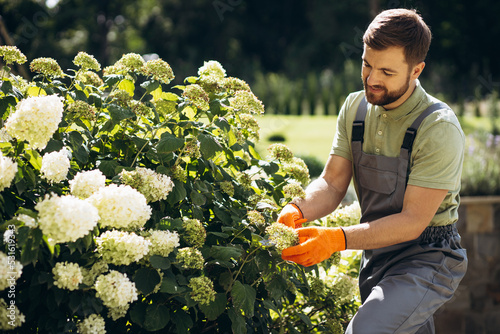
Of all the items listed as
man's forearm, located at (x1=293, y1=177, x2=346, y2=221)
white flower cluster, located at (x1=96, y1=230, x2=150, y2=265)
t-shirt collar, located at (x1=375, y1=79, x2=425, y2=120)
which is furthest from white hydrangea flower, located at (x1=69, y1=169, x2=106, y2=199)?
t-shirt collar, located at (x1=375, y1=79, x2=425, y2=120)

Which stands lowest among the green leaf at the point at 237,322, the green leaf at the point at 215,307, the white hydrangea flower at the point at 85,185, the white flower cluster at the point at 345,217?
the green leaf at the point at 237,322

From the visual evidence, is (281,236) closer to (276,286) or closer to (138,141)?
(276,286)

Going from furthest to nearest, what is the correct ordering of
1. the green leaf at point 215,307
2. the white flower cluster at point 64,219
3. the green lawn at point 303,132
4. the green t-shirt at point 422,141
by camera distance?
the green lawn at point 303,132 < the green t-shirt at point 422,141 < the green leaf at point 215,307 < the white flower cluster at point 64,219

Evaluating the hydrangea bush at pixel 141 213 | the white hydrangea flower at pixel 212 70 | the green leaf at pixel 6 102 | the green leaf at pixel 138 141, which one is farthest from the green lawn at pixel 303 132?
the green leaf at pixel 6 102

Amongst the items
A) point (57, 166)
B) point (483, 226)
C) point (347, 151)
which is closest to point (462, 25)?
point (483, 226)

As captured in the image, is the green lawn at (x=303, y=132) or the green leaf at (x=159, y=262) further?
the green lawn at (x=303, y=132)

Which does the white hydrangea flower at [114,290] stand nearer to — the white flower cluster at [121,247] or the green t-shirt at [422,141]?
the white flower cluster at [121,247]

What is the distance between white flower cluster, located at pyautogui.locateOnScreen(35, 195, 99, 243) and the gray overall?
119cm

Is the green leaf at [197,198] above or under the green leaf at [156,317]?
above

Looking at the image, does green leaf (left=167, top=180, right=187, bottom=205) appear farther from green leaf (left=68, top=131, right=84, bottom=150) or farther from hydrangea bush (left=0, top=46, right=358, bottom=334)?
green leaf (left=68, top=131, right=84, bottom=150)

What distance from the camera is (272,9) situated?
2347 centimetres

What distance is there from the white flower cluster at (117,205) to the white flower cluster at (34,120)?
264mm

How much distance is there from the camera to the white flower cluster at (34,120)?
1.61 m

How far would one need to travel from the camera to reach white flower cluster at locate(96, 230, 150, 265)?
5.14ft
